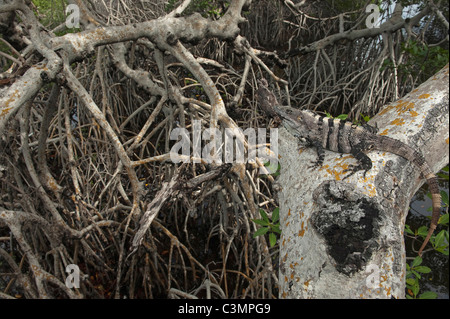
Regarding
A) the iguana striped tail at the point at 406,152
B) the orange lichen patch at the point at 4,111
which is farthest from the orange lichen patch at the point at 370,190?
the orange lichen patch at the point at 4,111

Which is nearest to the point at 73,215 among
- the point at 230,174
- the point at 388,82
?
the point at 230,174

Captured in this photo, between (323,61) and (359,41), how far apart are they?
589 mm

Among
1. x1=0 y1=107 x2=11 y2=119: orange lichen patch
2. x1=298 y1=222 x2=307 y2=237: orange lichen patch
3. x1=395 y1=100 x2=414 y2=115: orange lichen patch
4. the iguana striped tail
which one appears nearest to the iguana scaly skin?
the iguana striped tail

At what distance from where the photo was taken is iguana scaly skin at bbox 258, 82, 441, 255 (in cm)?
166

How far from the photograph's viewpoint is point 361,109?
434 cm

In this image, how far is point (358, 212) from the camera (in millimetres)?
1446

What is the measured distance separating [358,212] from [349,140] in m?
0.61

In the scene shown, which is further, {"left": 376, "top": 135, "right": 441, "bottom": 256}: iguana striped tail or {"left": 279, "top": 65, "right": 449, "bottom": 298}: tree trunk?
{"left": 376, "top": 135, "right": 441, "bottom": 256}: iguana striped tail

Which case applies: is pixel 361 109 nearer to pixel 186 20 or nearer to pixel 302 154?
pixel 186 20

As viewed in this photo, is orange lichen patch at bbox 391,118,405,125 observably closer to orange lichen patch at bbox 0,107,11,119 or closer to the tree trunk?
the tree trunk

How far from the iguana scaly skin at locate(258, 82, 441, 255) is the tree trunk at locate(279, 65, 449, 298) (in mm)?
42

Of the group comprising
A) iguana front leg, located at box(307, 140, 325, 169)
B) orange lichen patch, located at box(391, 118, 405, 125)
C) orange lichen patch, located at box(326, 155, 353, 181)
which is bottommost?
orange lichen patch, located at box(326, 155, 353, 181)

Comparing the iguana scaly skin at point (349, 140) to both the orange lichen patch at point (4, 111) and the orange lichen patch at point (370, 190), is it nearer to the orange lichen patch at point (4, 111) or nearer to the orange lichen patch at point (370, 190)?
the orange lichen patch at point (370, 190)

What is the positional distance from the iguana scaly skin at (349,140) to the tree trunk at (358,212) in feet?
0.14
